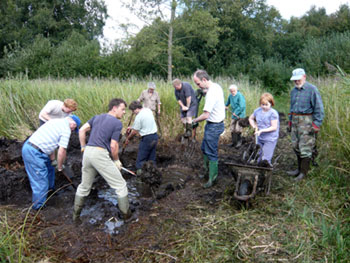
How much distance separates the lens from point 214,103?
4.41 metres

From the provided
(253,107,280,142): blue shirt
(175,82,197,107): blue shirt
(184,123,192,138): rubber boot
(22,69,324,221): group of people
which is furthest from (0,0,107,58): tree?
(253,107,280,142): blue shirt

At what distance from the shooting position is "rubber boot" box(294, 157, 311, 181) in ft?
15.9

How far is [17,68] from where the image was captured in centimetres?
2181

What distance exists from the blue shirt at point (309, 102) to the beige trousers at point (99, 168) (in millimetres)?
→ 3248

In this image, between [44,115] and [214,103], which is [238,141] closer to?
[214,103]

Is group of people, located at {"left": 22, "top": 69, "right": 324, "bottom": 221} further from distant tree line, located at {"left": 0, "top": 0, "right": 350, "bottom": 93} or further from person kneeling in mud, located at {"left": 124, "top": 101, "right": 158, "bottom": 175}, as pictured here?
distant tree line, located at {"left": 0, "top": 0, "right": 350, "bottom": 93}

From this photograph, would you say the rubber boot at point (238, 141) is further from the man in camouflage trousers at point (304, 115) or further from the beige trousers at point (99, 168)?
the beige trousers at point (99, 168)

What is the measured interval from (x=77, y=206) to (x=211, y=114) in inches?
96.0

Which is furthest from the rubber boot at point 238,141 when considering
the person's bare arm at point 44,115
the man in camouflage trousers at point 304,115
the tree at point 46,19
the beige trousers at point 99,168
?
the tree at point 46,19

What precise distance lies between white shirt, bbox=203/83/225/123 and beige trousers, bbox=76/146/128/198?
1.70m

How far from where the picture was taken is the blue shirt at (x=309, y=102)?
464cm

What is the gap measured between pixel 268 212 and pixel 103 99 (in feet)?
18.9

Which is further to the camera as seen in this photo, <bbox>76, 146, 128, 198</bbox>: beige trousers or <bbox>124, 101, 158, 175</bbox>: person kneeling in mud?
<bbox>124, 101, 158, 175</bbox>: person kneeling in mud

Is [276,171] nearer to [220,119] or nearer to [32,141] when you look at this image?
[220,119]
